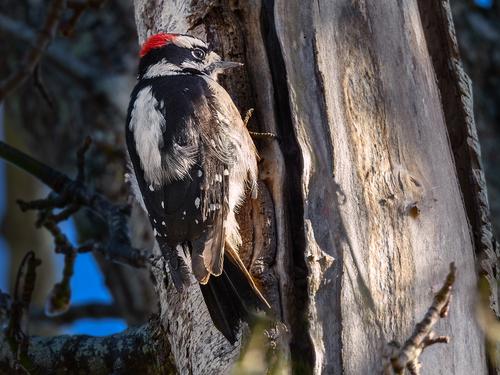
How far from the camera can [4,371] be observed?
10.5 feet

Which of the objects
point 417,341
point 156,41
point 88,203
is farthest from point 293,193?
point 88,203

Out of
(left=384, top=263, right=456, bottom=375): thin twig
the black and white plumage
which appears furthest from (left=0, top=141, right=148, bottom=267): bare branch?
(left=384, top=263, right=456, bottom=375): thin twig

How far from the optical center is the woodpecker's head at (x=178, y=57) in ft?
9.22

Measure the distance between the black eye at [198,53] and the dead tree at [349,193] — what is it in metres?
0.05

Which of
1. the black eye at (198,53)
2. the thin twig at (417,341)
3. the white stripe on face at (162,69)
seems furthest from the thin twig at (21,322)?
the thin twig at (417,341)

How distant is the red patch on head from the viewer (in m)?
2.88

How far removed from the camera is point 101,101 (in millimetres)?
5133

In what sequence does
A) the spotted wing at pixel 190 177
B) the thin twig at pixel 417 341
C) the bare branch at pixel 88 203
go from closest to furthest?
1. the thin twig at pixel 417 341
2. the spotted wing at pixel 190 177
3. the bare branch at pixel 88 203

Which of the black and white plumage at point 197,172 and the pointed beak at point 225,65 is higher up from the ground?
the pointed beak at point 225,65

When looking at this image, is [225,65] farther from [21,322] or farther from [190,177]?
[21,322]

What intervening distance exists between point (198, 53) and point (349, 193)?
0.79 m

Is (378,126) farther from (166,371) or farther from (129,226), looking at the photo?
(129,226)

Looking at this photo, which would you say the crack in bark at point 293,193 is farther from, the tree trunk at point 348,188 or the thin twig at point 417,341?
the thin twig at point 417,341

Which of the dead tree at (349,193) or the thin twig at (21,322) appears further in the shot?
the thin twig at (21,322)
